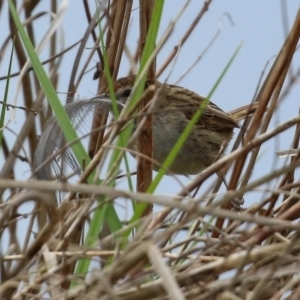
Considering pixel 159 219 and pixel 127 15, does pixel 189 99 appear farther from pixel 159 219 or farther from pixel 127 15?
pixel 159 219

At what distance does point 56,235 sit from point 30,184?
307mm

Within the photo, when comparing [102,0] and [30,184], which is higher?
[102,0]

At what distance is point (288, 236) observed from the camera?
4.57 feet

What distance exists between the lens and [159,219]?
4.17ft

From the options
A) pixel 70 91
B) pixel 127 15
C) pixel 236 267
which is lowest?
pixel 236 267

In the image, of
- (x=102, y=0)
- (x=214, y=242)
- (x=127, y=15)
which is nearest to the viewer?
(x=214, y=242)

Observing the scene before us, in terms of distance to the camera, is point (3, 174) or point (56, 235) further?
point (3, 174)

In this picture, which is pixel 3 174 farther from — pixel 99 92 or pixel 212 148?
pixel 212 148

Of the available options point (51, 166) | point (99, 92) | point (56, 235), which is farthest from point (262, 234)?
point (99, 92)

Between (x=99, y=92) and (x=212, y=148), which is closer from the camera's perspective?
(x=99, y=92)

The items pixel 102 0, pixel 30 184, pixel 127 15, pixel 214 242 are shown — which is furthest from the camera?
pixel 127 15

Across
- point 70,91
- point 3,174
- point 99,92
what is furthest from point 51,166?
point 99,92

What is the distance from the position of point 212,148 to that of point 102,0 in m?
1.63

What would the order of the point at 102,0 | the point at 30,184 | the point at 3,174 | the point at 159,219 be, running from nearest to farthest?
1. the point at 30,184
2. the point at 159,219
3. the point at 3,174
4. the point at 102,0
